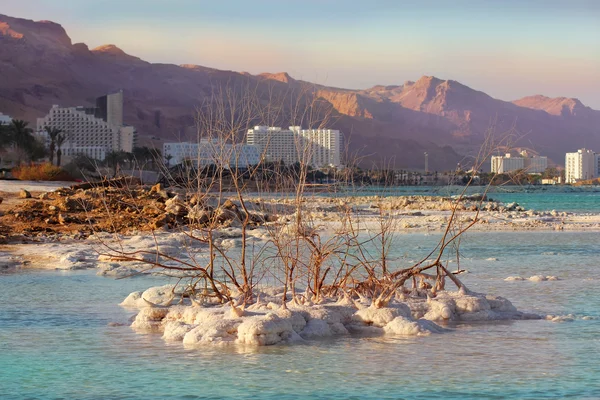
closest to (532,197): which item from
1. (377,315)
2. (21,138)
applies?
(21,138)

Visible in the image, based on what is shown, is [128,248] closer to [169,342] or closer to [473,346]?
[169,342]

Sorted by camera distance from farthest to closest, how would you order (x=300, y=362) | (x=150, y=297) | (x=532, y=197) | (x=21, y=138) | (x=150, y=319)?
(x=532, y=197) → (x=21, y=138) → (x=150, y=297) → (x=150, y=319) → (x=300, y=362)

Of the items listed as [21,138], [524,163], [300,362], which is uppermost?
[21,138]

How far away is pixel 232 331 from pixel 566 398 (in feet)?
12.3

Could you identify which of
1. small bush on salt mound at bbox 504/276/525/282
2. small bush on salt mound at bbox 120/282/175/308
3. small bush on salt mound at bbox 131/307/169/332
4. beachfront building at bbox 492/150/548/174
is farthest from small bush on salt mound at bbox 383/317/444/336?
small bush on salt mound at bbox 504/276/525/282

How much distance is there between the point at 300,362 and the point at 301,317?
140 centimetres

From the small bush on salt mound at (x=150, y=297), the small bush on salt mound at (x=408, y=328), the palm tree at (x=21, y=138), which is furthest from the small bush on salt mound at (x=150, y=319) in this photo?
the palm tree at (x=21, y=138)

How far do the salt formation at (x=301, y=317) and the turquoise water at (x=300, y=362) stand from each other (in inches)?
9.7

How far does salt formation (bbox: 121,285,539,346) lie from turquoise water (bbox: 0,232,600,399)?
0.25m

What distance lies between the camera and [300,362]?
8172mm

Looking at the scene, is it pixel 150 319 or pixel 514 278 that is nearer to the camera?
pixel 150 319

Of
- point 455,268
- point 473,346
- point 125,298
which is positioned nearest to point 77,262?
point 125,298

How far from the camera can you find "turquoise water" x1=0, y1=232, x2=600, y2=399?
716 centimetres

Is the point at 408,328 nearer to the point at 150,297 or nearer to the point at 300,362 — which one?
the point at 300,362
